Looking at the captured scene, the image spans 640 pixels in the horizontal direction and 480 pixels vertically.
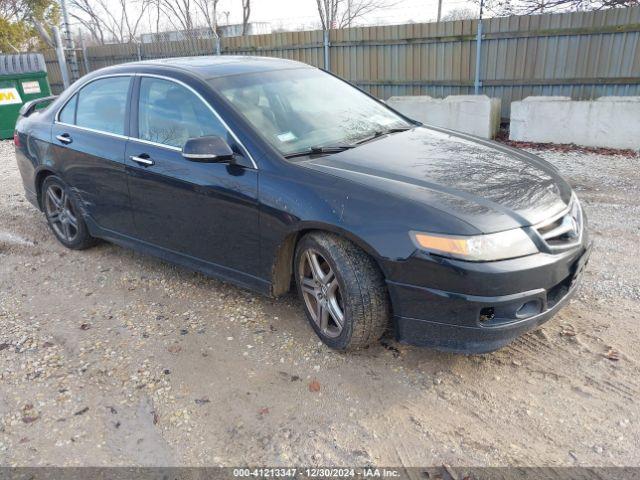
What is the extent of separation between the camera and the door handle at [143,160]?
12.3 ft

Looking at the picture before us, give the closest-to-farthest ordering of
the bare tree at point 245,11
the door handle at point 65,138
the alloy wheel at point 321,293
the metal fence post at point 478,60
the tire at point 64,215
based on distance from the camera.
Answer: the alloy wheel at point 321,293, the door handle at point 65,138, the tire at point 64,215, the metal fence post at point 478,60, the bare tree at point 245,11

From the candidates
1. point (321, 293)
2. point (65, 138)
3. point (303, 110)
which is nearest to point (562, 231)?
point (321, 293)

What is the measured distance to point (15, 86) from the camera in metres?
11.7

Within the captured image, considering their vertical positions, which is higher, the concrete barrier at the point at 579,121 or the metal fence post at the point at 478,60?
the metal fence post at the point at 478,60

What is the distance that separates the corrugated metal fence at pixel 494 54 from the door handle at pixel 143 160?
837cm

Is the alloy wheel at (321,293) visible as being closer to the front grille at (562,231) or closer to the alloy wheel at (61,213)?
the front grille at (562,231)

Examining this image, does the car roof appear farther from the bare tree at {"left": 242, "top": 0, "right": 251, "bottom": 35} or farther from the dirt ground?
the bare tree at {"left": 242, "top": 0, "right": 251, "bottom": 35}

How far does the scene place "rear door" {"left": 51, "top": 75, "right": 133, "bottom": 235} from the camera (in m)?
4.08

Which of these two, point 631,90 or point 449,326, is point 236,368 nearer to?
point 449,326

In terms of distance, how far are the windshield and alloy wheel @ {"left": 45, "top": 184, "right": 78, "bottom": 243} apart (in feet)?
7.13

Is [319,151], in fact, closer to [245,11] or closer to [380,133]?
[380,133]

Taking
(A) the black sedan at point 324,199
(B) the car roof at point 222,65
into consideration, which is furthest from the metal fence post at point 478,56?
(B) the car roof at point 222,65

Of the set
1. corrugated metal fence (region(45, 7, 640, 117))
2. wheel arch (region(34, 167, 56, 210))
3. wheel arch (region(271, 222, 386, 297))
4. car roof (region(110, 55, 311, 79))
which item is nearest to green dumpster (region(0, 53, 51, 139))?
corrugated metal fence (region(45, 7, 640, 117))

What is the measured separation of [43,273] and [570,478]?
4249 millimetres
